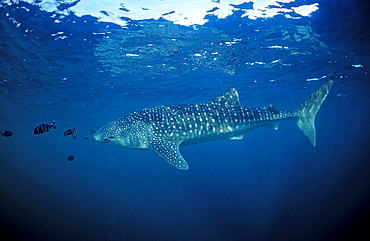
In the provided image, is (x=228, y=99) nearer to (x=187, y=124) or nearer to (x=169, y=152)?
(x=187, y=124)

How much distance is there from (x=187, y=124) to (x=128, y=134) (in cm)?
231

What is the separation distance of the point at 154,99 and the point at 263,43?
1694cm

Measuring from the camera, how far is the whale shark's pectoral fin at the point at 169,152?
684 cm

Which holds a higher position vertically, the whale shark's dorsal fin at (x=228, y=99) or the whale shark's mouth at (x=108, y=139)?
the whale shark's dorsal fin at (x=228, y=99)

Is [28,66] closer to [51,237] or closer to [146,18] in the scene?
[146,18]

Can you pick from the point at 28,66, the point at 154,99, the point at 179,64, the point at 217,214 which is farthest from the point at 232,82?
the point at 28,66

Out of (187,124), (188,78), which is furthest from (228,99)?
(188,78)

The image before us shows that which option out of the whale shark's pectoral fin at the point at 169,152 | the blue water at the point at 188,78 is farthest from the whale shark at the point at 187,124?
the blue water at the point at 188,78

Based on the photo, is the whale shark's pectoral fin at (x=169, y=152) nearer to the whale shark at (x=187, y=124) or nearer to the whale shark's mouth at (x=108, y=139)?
the whale shark at (x=187, y=124)

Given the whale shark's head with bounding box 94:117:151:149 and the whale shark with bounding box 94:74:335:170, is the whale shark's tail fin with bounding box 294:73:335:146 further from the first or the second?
the whale shark's head with bounding box 94:117:151:149

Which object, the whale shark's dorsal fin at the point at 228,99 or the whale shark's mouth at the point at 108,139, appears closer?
the whale shark's mouth at the point at 108,139

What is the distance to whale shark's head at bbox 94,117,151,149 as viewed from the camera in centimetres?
808

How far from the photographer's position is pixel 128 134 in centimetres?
823

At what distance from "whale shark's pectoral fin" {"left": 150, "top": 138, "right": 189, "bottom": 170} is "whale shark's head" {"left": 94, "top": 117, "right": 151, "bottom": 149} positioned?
47cm
